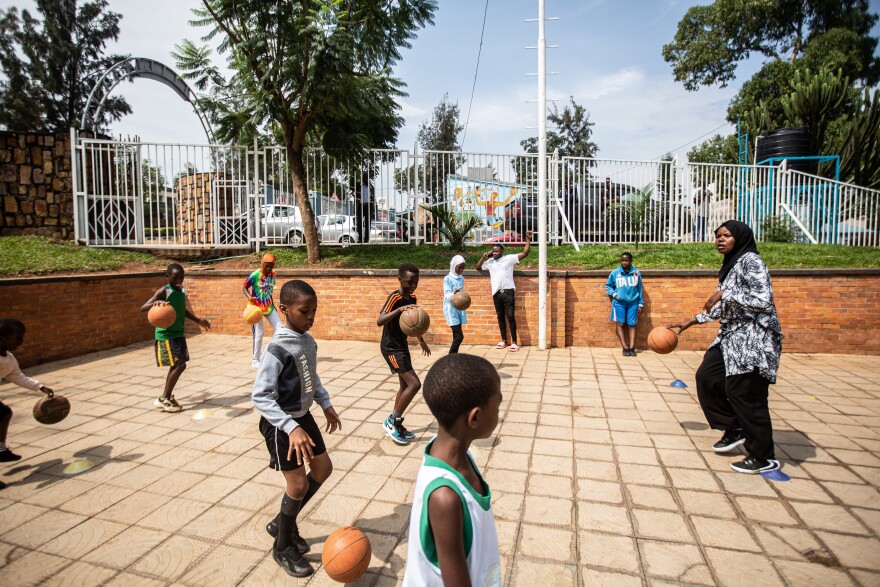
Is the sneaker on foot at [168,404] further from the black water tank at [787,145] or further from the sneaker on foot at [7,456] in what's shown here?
the black water tank at [787,145]

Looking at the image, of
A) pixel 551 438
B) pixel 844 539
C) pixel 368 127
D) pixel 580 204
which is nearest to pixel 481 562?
pixel 844 539

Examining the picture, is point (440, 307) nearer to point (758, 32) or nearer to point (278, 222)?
point (278, 222)

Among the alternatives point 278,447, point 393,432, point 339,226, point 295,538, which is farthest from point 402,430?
point 339,226

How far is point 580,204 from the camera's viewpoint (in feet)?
41.7

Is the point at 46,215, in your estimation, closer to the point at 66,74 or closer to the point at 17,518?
the point at 17,518

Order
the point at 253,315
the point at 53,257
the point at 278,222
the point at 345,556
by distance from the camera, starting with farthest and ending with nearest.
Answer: the point at 278,222
the point at 53,257
the point at 253,315
the point at 345,556

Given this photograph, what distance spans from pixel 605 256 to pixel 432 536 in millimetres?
9976

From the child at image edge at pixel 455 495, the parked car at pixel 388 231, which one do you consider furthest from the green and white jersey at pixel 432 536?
the parked car at pixel 388 231

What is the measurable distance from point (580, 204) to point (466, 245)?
3.20m

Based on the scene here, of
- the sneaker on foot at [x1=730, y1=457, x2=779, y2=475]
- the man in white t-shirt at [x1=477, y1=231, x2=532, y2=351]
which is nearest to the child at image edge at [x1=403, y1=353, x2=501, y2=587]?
the sneaker on foot at [x1=730, y1=457, x2=779, y2=475]

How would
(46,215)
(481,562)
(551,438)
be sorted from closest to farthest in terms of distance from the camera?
(481,562) < (551,438) < (46,215)

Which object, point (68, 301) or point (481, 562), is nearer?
point (481, 562)

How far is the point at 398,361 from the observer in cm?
484

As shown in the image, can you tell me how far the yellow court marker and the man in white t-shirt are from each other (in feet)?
21.2
